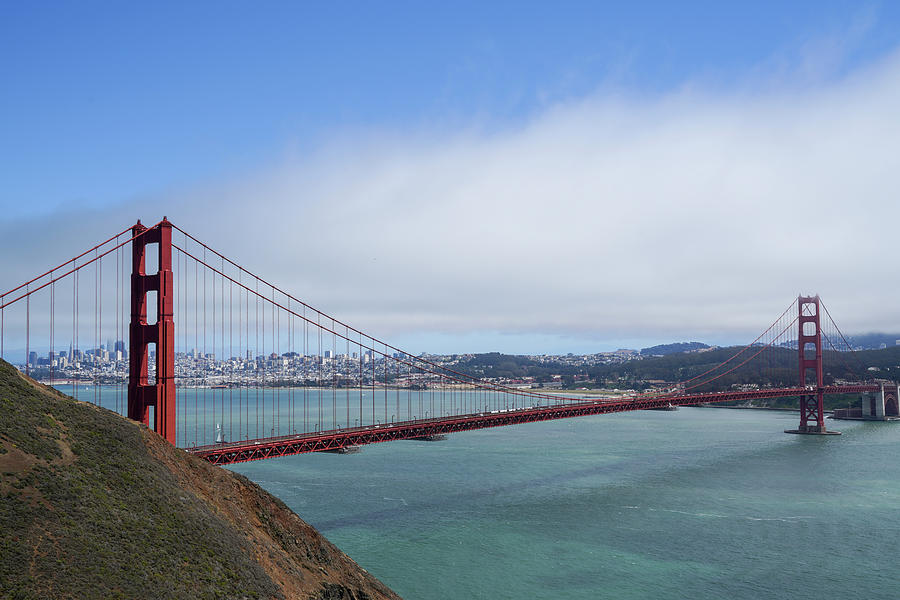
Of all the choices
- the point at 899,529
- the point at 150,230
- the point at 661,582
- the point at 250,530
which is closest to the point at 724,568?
the point at 661,582

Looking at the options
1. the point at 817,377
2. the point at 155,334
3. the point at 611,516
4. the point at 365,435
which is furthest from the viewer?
the point at 817,377

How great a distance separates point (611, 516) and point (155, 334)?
24.0 meters

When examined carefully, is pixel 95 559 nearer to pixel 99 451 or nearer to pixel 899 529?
pixel 99 451

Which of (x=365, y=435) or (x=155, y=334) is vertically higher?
(x=155, y=334)

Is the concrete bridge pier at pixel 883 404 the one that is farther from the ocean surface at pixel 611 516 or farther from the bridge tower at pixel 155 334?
the bridge tower at pixel 155 334

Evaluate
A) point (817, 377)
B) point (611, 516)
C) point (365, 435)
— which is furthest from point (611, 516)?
point (817, 377)

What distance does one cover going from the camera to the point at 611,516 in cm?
3438

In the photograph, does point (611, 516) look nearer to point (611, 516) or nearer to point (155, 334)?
point (611, 516)

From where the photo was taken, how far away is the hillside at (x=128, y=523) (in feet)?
39.2

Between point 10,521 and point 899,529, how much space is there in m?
36.4

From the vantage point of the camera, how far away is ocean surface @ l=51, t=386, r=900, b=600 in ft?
81.1

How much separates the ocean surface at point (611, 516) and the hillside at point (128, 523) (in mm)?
7234

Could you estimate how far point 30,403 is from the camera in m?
16.6

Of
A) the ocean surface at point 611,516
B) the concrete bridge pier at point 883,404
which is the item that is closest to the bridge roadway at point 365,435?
the ocean surface at point 611,516
